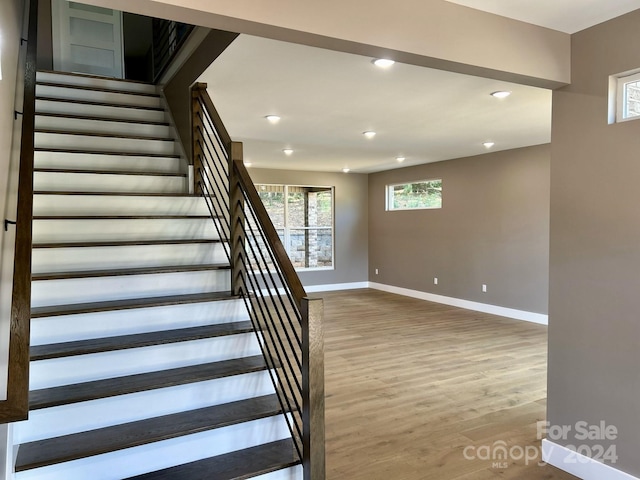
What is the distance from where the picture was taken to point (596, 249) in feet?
7.52

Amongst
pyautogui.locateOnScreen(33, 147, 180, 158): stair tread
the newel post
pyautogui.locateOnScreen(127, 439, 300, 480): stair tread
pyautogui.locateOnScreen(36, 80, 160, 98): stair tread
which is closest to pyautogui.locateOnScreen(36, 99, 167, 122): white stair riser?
pyautogui.locateOnScreen(36, 80, 160, 98): stair tread

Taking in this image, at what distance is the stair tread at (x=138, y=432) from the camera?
1750mm

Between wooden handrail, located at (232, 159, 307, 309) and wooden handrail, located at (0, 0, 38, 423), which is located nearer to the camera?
wooden handrail, located at (0, 0, 38, 423)

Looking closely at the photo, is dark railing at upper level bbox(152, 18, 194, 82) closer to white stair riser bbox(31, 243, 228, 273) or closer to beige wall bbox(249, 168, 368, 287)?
white stair riser bbox(31, 243, 228, 273)

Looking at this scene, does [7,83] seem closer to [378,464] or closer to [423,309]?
[378,464]

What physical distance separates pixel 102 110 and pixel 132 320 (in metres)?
2.63

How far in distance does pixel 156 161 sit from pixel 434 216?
5.35m

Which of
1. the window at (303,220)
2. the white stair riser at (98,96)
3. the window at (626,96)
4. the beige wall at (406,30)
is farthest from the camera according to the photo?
the window at (303,220)

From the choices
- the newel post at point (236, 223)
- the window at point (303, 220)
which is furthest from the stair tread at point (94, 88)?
the window at point (303, 220)

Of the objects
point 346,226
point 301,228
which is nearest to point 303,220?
point 301,228

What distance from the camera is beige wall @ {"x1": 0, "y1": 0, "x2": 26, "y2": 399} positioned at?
186 cm

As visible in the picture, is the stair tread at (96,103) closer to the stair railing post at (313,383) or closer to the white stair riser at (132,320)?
the white stair riser at (132,320)

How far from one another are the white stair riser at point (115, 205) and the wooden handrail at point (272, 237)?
0.90 metres

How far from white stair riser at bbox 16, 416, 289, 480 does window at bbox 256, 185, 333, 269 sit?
662 cm
